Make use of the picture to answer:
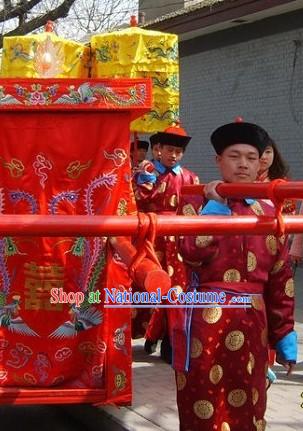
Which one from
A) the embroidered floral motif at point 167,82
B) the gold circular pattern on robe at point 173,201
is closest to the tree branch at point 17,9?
the embroidered floral motif at point 167,82

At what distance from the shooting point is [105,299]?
3635mm

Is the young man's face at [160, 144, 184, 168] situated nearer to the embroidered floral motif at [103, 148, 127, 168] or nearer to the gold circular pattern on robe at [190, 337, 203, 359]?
the embroidered floral motif at [103, 148, 127, 168]

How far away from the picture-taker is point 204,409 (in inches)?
112

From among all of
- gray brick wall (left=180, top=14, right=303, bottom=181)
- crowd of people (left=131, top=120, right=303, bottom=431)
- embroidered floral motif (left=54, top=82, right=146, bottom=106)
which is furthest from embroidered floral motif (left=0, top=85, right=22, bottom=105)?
gray brick wall (left=180, top=14, right=303, bottom=181)

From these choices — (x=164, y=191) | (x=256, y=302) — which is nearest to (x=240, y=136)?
(x=256, y=302)

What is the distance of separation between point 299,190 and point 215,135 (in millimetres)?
797

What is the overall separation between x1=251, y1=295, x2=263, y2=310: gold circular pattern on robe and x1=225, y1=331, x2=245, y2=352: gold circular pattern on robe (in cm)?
12

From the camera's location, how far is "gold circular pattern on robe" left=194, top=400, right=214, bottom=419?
2.84 metres

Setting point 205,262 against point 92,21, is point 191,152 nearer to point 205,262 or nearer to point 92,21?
point 92,21

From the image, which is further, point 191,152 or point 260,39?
point 191,152

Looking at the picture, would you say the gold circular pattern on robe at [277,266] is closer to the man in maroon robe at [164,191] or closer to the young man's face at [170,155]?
the man in maroon robe at [164,191]

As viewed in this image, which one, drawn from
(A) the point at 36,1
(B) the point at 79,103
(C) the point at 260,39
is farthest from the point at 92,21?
(B) the point at 79,103

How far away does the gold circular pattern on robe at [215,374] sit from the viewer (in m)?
2.82

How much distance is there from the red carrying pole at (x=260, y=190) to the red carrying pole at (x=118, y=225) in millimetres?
108
